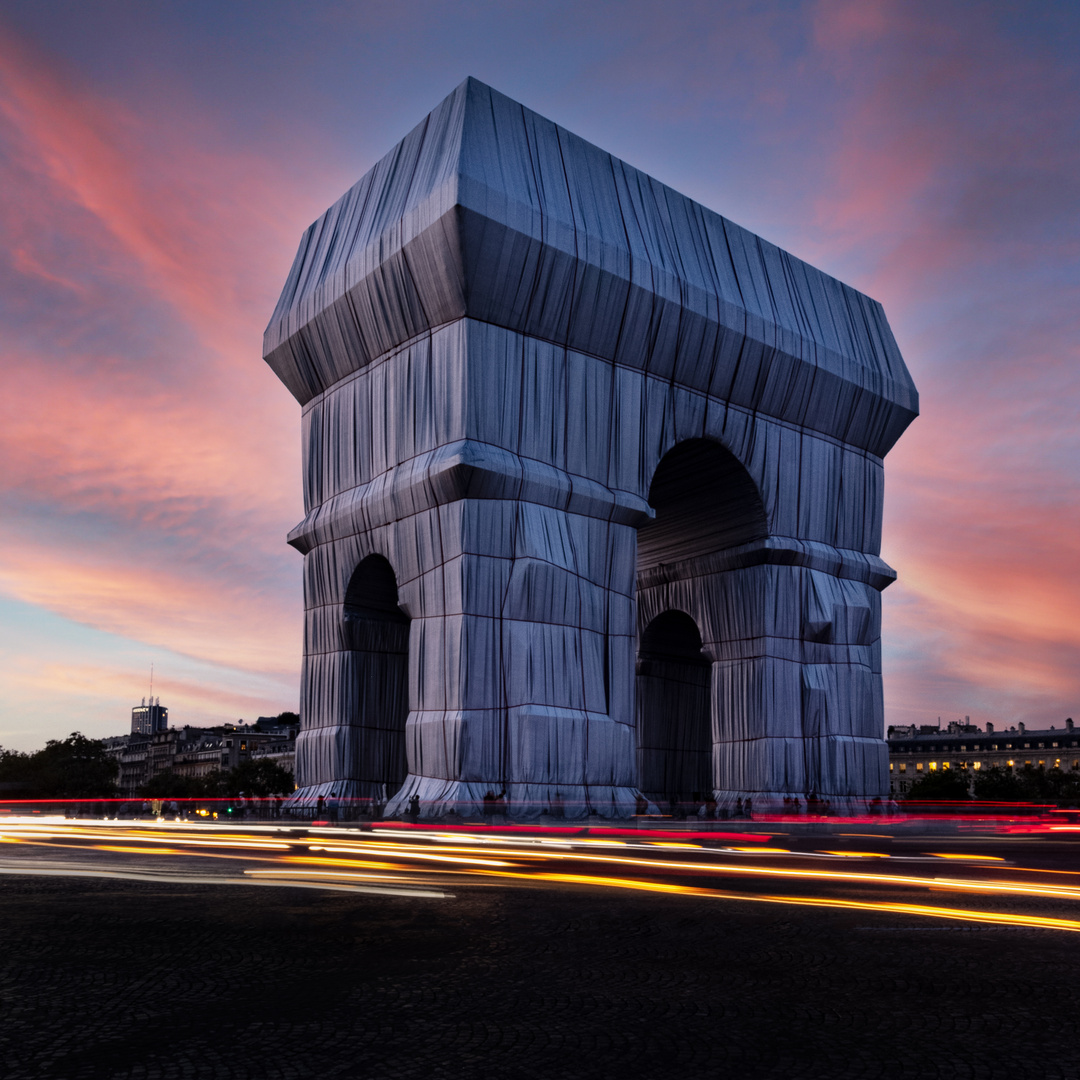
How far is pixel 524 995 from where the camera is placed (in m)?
4.69

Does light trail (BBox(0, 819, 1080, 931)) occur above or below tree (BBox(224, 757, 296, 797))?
above

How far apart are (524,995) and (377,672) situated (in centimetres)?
2861

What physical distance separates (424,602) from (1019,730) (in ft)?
427

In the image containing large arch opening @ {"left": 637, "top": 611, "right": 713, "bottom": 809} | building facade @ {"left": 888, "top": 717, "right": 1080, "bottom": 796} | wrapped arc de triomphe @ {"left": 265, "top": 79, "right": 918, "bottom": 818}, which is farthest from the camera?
building facade @ {"left": 888, "top": 717, "right": 1080, "bottom": 796}

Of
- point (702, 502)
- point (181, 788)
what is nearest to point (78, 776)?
point (181, 788)

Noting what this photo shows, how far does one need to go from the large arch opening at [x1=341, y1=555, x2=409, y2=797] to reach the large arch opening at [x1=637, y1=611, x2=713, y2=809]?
12146 millimetres

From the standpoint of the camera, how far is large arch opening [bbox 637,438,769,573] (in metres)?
35.8

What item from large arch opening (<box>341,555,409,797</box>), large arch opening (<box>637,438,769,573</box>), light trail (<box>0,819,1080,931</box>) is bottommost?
light trail (<box>0,819,1080,931</box>)

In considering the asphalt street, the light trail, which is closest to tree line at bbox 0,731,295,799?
the light trail

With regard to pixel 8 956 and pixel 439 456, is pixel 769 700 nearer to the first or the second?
pixel 439 456

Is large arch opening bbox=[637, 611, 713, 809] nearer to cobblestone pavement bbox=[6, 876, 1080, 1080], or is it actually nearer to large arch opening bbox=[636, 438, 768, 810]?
large arch opening bbox=[636, 438, 768, 810]

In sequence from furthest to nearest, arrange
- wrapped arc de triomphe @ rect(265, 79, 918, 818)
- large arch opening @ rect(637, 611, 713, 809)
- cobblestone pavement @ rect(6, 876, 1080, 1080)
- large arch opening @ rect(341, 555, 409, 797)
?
large arch opening @ rect(637, 611, 713, 809) < large arch opening @ rect(341, 555, 409, 797) < wrapped arc de triomphe @ rect(265, 79, 918, 818) < cobblestone pavement @ rect(6, 876, 1080, 1080)

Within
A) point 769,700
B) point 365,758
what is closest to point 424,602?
point 365,758

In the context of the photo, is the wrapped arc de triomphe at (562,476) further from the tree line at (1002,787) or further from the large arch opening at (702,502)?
the tree line at (1002,787)
